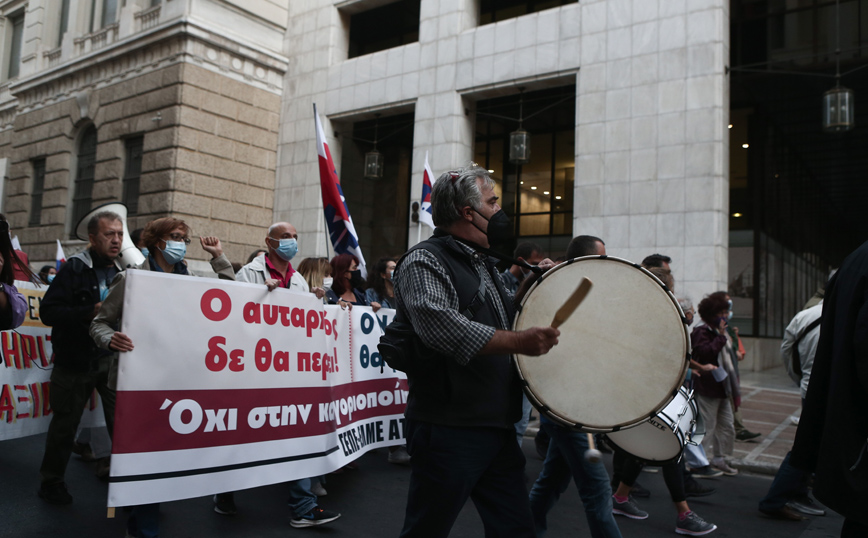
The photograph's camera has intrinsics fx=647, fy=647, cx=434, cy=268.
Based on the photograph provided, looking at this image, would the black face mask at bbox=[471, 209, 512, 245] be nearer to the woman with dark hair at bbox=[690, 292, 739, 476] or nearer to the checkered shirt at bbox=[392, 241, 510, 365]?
the checkered shirt at bbox=[392, 241, 510, 365]

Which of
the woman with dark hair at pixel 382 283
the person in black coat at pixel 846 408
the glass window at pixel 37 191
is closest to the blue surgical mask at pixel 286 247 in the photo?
the woman with dark hair at pixel 382 283

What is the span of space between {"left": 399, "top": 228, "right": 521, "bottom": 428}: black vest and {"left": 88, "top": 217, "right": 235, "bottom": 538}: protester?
1.93 metres

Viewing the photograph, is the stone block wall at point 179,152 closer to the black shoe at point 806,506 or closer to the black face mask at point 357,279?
the black face mask at point 357,279

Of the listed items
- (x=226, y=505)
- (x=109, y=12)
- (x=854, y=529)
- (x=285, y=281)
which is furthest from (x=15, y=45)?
(x=854, y=529)

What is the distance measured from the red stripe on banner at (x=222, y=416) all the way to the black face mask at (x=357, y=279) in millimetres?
1617

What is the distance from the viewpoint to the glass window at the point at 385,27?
18.1 m

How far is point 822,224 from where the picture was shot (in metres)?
25.3

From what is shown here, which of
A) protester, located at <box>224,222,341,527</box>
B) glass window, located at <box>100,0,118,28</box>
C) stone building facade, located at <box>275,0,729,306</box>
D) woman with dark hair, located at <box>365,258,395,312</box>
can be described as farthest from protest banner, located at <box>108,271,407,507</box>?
glass window, located at <box>100,0,118,28</box>

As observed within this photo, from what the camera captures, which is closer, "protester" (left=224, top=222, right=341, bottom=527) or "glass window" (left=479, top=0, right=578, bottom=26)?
"protester" (left=224, top=222, right=341, bottom=527)

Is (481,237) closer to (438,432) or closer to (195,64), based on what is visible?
(438,432)

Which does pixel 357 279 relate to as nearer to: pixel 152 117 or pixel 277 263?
pixel 277 263

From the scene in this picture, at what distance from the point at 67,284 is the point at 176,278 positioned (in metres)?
1.27

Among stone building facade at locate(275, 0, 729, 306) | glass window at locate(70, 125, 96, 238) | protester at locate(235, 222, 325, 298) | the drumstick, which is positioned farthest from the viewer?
glass window at locate(70, 125, 96, 238)

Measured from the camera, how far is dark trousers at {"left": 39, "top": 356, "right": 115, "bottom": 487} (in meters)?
4.70
